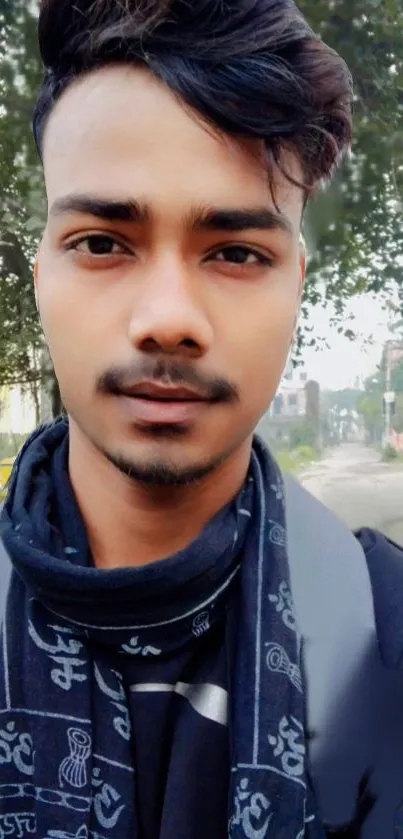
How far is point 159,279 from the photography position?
1.81 ft

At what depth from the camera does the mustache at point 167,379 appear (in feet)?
1.81

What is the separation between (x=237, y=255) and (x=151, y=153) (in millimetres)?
110

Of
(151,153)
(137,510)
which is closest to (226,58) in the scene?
(151,153)

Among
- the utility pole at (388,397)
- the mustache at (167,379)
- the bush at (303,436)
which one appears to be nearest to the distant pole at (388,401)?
the utility pole at (388,397)

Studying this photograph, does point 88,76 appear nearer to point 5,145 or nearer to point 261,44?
point 261,44

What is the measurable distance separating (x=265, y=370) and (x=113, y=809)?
0.40 metres

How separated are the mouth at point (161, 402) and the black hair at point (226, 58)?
22 centimetres

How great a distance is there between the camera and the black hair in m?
0.58

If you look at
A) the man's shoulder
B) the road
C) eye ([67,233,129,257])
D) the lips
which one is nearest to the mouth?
the lips

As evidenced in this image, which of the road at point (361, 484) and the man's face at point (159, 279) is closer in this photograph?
the man's face at point (159, 279)

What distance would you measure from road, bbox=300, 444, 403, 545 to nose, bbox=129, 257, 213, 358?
1.23 meters

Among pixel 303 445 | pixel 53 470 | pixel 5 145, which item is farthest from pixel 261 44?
pixel 5 145

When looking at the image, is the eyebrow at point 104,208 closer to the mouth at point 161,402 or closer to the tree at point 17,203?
the mouth at point 161,402

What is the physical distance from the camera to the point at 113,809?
1.87ft
